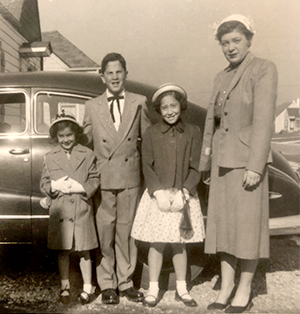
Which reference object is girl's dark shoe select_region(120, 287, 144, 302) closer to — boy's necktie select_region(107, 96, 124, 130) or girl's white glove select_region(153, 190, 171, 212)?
girl's white glove select_region(153, 190, 171, 212)

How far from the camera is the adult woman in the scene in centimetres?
227

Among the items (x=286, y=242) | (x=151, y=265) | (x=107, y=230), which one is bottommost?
(x=286, y=242)

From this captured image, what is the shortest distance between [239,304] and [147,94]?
1.92m

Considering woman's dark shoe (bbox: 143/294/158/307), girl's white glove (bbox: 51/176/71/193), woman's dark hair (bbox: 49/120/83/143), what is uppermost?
woman's dark hair (bbox: 49/120/83/143)

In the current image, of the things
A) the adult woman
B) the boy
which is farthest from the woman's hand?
the boy

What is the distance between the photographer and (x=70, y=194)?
8.43 feet

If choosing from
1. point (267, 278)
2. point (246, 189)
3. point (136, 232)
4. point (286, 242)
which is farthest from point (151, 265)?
point (286, 242)

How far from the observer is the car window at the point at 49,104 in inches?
114

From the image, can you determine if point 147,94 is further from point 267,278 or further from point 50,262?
point 267,278

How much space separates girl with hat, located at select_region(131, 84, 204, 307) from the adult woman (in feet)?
0.54

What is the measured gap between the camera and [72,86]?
9.52 ft

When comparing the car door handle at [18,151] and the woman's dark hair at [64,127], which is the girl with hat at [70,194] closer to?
the woman's dark hair at [64,127]

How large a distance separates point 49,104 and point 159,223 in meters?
1.45

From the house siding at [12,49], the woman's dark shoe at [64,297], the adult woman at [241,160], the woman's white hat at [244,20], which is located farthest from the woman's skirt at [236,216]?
the house siding at [12,49]
